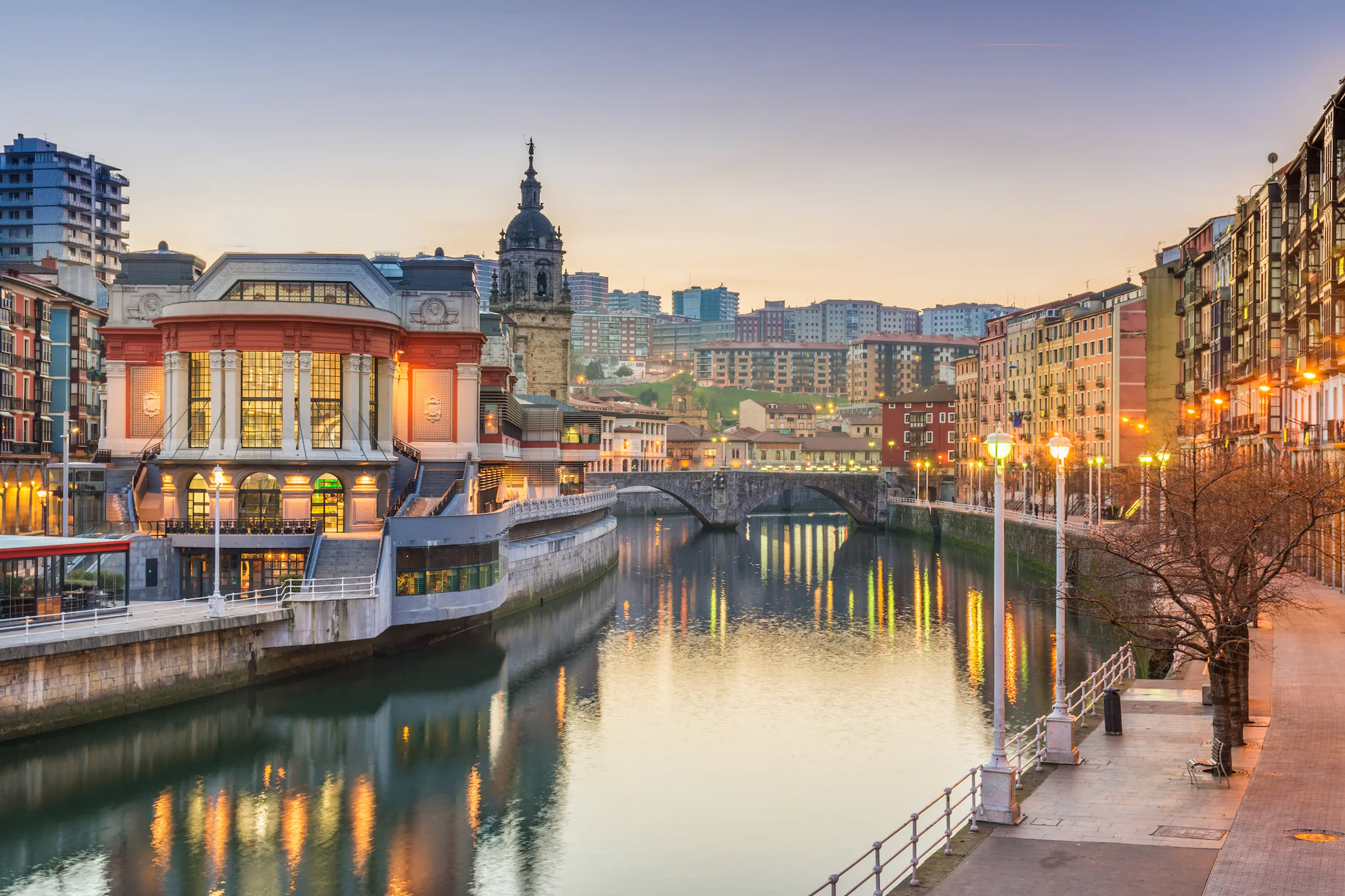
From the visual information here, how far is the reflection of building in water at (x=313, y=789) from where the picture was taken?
30.6 metres

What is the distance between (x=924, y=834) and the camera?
29.8 metres

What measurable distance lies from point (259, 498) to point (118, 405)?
14.1 meters

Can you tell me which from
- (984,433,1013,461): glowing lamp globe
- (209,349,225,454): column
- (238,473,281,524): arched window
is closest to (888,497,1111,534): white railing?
(238,473,281,524): arched window

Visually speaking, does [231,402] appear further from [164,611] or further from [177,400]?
[164,611]

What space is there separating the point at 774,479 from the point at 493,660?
9456cm

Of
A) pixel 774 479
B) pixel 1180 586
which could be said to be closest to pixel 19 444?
pixel 1180 586

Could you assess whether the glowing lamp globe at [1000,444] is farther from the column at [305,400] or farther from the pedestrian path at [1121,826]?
the column at [305,400]

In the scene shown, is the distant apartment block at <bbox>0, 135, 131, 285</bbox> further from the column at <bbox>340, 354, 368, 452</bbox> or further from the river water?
the river water

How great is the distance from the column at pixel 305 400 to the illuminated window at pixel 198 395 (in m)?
4.70

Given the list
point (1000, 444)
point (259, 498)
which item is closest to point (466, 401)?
point (259, 498)

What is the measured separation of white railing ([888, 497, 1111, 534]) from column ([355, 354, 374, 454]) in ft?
122

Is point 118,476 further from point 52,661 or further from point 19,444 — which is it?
point 52,661

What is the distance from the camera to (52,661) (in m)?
40.2

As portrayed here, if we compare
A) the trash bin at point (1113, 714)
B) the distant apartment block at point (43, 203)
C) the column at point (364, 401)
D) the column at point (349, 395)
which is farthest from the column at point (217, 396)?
the distant apartment block at point (43, 203)
